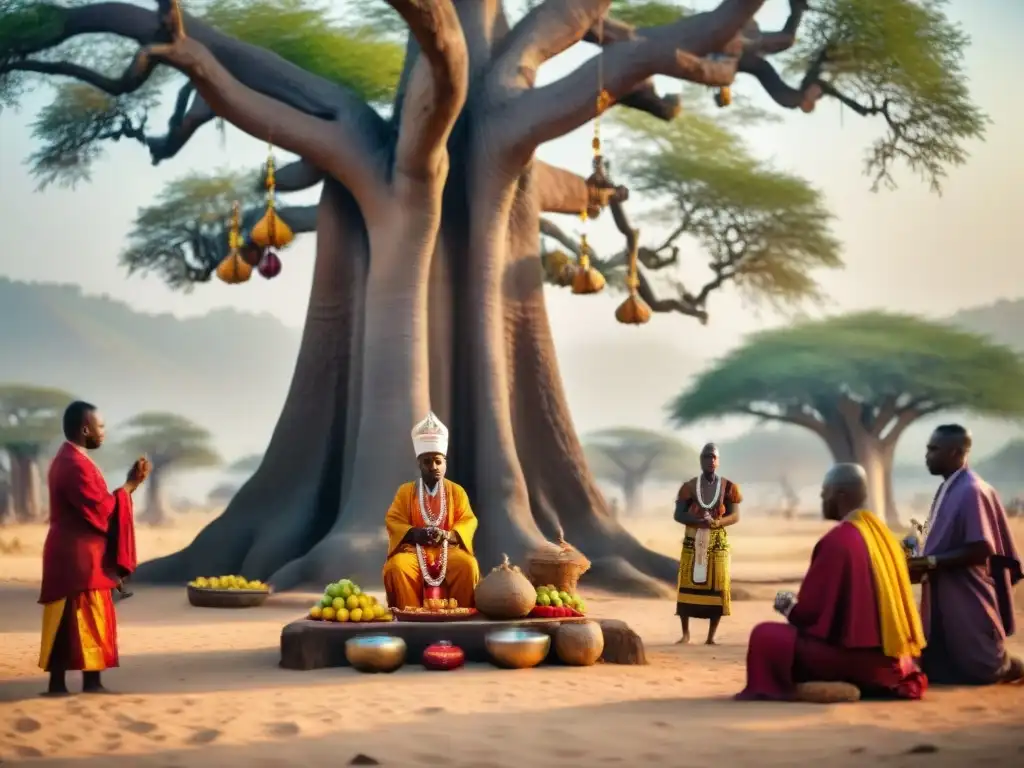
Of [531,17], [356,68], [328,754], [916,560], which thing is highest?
[356,68]

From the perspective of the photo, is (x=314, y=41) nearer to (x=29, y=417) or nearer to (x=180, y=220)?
(x=180, y=220)

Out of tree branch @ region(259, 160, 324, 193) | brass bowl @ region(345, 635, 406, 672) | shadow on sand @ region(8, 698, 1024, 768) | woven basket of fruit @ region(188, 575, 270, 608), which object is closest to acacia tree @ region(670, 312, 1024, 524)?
tree branch @ region(259, 160, 324, 193)

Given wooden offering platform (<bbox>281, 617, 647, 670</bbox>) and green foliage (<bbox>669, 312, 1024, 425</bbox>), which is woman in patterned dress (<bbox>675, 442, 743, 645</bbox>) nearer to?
wooden offering platform (<bbox>281, 617, 647, 670</bbox>)

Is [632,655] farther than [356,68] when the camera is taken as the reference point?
No

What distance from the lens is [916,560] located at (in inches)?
296

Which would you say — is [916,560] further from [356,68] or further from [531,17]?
[356,68]

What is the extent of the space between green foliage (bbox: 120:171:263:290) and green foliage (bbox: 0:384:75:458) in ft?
44.6

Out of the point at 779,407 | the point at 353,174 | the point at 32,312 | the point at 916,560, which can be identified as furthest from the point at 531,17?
the point at 32,312

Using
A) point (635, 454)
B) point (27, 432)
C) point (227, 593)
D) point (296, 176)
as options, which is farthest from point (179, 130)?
point (635, 454)

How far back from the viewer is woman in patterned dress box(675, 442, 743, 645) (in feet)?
32.8

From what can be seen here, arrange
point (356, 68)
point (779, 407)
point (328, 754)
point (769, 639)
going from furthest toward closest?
point (779, 407), point (356, 68), point (769, 639), point (328, 754)

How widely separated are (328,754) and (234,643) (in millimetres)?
4113

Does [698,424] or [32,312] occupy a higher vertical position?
[32,312]

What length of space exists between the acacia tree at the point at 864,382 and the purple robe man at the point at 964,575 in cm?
2340
